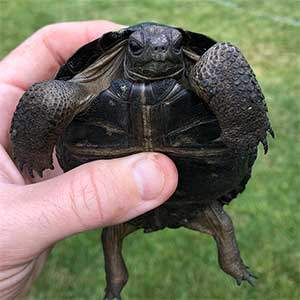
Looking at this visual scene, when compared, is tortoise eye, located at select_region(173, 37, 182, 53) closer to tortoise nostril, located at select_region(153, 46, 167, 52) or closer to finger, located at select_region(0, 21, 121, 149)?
tortoise nostril, located at select_region(153, 46, 167, 52)

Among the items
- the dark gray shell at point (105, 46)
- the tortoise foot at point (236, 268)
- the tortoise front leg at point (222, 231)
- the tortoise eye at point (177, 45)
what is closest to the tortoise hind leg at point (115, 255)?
the tortoise front leg at point (222, 231)

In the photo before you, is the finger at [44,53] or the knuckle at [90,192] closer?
the knuckle at [90,192]

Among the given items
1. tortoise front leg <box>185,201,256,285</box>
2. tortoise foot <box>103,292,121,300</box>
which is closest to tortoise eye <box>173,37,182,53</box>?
tortoise front leg <box>185,201,256,285</box>

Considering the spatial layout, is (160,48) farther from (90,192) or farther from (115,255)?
(115,255)

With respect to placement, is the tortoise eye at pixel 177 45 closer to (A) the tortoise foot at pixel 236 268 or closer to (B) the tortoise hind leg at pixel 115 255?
(B) the tortoise hind leg at pixel 115 255

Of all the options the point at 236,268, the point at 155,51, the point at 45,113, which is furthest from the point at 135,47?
the point at 236,268

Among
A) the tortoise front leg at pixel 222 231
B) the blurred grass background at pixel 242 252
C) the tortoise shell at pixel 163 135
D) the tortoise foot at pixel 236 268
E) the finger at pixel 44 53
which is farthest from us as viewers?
the blurred grass background at pixel 242 252
